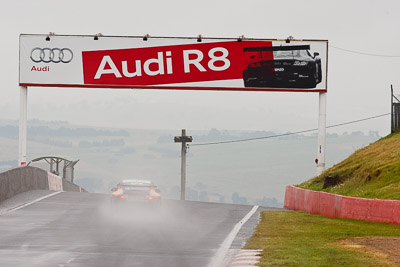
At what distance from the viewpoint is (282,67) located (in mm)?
47438

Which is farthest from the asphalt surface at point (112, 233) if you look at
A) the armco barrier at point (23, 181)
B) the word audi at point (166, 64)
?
the word audi at point (166, 64)

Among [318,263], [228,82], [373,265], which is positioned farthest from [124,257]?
[228,82]

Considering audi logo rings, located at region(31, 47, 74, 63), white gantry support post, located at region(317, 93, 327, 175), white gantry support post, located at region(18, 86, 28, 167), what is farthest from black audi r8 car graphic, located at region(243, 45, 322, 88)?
white gantry support post, located at region(18, 86, 28, 167)

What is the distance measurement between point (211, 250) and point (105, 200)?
16.5 m

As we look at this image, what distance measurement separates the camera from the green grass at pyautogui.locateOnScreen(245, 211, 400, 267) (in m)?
15.8

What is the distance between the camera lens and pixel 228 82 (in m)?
47.2

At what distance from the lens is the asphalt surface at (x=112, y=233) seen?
16203mm

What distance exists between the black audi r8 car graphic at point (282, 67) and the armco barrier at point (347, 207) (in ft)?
36.5

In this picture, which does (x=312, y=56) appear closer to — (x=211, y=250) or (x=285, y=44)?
(x=285, y=44)

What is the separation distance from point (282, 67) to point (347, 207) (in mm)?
19943

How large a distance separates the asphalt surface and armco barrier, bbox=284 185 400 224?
309cm

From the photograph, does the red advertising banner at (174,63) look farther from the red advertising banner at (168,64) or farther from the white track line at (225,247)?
the white track line at (225,247)

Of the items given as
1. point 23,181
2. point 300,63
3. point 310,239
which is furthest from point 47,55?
point 310,239

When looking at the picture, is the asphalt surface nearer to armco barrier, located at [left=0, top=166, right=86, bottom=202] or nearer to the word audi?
armco barrier, located at [left=0, top=166, right=86, bottom=202]
